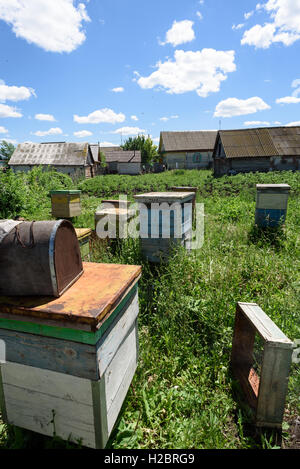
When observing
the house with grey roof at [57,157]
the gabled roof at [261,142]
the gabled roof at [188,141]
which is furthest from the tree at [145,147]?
A: the gabled roof at [261,142]

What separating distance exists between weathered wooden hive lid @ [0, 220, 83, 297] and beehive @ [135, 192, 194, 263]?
2343 mm

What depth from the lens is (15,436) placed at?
1849 mm

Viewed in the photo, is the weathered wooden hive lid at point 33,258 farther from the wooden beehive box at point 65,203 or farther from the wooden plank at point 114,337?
the wooden beehive box at point 65,203

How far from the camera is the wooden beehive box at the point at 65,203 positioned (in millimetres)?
6680

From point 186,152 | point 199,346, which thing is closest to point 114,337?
point 199,346

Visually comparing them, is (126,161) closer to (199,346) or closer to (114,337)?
→ (199,346)

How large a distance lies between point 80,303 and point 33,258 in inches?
14.1

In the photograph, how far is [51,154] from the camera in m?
28.5

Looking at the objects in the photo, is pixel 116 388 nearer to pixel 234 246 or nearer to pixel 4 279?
pixel 4 279

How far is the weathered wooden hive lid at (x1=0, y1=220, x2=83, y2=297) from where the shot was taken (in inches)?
56.5

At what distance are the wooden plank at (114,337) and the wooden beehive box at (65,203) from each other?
5.28 meters
